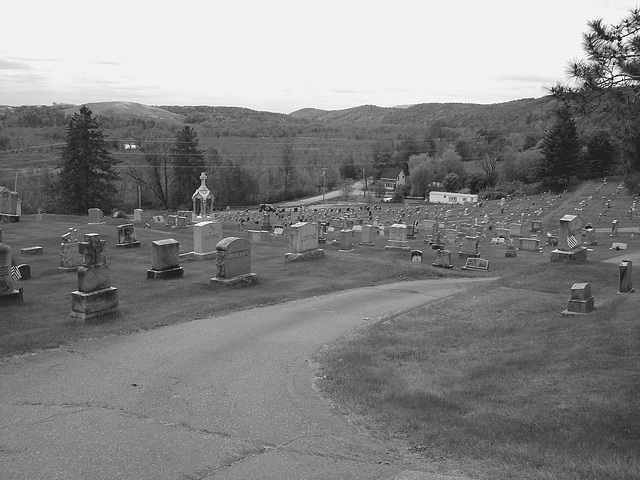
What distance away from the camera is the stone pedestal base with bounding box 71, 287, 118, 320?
11.7m

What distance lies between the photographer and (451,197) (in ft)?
230

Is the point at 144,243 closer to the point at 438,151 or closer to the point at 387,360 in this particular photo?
the point at 387,360

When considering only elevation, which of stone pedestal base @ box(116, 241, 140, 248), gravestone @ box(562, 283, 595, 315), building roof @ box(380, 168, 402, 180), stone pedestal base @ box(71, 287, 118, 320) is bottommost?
stone pedestal base @ box(116, 241, 140, 248)

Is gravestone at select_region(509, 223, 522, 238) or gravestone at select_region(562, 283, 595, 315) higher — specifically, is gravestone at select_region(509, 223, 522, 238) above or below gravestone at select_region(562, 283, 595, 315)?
below

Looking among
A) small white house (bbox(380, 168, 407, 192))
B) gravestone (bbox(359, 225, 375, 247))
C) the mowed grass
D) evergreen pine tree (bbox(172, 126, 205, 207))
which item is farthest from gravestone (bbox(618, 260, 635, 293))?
small white house (bbox(380, 168, 407, 192))

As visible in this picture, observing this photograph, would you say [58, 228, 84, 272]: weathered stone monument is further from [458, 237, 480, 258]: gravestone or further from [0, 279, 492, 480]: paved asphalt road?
[458, 237, 480, 258]: gravestone

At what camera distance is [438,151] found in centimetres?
10800

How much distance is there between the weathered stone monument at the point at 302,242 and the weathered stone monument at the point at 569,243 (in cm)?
822

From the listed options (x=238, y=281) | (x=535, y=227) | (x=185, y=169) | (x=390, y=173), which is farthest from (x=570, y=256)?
(x=390, y=173)

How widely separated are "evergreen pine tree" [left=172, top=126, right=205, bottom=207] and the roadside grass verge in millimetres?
57442

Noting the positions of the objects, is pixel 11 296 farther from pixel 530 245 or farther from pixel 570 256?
pixel 530 245

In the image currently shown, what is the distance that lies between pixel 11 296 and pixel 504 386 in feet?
36.0

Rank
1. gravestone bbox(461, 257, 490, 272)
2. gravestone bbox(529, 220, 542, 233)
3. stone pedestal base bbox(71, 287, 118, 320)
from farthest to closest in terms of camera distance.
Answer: gravestone bbox(529, 220, 542, 233) → gravestone bbox(461, 257, 490, 272) → stone pedestal base bbox(71, 287, 118, 320)

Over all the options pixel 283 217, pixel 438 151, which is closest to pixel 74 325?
pixel 283 217
